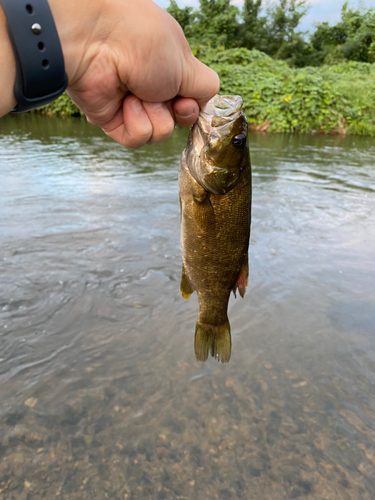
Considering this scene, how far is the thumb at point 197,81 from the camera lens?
1801mm

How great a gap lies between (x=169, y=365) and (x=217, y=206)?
5.25 feet

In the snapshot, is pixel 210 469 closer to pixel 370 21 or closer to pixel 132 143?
pixel 132 143

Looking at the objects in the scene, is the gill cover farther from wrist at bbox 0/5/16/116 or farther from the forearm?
wrist at bbox 0/5/16/116

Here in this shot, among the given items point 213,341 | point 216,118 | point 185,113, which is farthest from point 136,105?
point 213,341

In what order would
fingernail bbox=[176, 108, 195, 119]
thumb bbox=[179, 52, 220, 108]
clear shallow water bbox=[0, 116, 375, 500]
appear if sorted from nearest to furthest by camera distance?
1. thumb bbox=[179, 52, 220, 108]
2. fingernail bbox=[176, 108, 195, 119]
3. clear shallow water bbox=[0, 116, 375, 500]

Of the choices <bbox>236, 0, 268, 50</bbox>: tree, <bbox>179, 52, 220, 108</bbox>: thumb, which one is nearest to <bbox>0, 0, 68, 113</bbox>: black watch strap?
<bbox>179, 52, 220, 108</bbox>: thumb

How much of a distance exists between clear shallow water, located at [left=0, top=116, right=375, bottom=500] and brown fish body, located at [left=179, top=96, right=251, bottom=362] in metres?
1.04

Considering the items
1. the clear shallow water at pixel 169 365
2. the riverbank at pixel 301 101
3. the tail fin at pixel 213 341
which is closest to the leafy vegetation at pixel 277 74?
the riverbank at pixel 301 101

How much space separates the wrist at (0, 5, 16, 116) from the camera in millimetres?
1241

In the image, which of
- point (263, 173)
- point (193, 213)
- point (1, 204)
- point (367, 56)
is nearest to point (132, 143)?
point (193, 213)

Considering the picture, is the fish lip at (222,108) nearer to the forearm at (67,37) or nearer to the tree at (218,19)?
the forearm at (67,37)

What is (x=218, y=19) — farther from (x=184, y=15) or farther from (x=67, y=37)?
(x=67, y=37)

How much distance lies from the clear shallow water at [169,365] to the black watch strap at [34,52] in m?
2.09

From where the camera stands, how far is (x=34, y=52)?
1303mm
